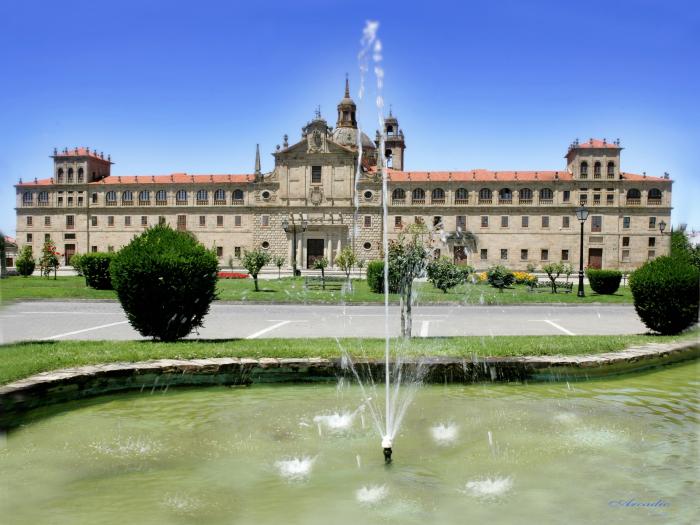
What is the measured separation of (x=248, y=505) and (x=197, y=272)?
5.77 meters

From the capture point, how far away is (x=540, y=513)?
3559 millimetres

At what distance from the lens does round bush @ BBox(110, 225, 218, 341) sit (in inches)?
348

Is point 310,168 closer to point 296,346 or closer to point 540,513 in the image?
point 296,346

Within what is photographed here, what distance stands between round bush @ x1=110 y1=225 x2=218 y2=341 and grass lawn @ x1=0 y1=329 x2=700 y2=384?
28.2 inches

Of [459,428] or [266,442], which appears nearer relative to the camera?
[266,442]

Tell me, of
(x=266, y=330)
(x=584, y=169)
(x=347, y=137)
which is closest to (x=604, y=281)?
(x=266, y=330)

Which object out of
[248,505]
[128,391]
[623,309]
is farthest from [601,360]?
[623,309]

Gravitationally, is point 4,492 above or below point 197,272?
below

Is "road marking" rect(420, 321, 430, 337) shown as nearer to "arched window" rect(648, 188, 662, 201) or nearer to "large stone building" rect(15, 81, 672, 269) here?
"large stone building" rect(15, 81, 672, 269)

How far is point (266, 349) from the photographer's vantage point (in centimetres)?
738

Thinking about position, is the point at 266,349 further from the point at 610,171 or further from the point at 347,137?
the point at 347,137

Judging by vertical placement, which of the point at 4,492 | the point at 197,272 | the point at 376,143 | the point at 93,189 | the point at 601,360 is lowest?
the point at 4,492

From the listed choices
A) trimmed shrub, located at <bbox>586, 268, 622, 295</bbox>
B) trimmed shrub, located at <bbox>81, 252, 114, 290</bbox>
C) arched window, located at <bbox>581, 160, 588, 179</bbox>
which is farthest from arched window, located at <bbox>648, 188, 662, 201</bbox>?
trimmed shrub, located at <bbox>81, 252, 114, 290</bbox>

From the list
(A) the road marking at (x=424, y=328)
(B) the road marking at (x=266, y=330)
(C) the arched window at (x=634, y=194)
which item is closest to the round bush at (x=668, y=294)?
(A) the road marking at (x=424, y=328)
